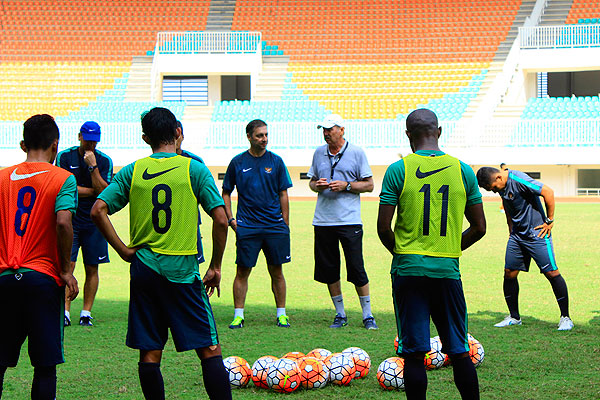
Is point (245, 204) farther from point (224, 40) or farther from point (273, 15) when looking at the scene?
point (273, 15)

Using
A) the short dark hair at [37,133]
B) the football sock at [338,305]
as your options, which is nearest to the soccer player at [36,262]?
the short dark hair at [37,133]

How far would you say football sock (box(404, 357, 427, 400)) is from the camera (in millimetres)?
4574

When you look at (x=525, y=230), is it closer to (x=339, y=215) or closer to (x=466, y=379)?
(x=339, y=215)

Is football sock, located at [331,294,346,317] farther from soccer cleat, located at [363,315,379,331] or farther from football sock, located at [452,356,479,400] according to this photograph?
football sock, located at [452,356,479,400]

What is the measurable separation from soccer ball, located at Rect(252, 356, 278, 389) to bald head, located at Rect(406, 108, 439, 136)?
2.08 metres

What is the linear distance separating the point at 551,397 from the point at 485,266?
705cm

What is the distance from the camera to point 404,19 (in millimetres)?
39312

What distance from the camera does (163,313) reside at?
4.63 meters

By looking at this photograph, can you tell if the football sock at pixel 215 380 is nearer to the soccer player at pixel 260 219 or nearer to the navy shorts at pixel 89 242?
the soccer player at pixel 260 219

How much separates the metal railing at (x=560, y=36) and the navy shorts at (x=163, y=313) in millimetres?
32669

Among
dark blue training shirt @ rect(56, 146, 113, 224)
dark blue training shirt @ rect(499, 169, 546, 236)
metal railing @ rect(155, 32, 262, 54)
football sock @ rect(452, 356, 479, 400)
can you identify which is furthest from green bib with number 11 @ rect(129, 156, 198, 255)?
metal railing @ rect(155, 32, 262, 54)

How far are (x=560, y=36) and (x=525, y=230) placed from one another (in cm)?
2904

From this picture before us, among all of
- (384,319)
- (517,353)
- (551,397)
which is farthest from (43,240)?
(384,319)

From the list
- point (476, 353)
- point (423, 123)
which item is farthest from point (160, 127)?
point (476, 353)
